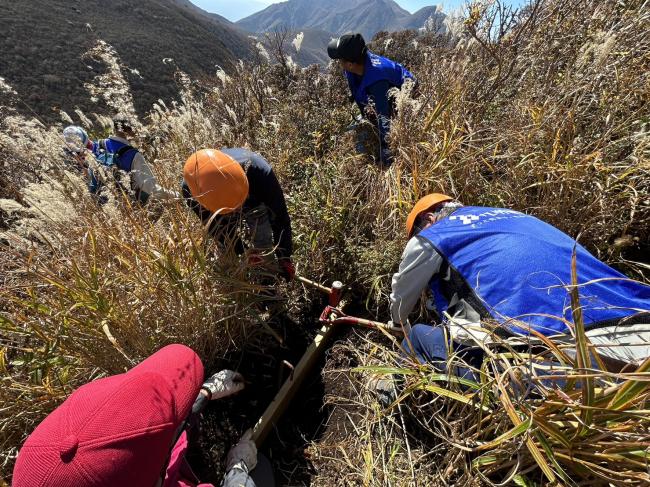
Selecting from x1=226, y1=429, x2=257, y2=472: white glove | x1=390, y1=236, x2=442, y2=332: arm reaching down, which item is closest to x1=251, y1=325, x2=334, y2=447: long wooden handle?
x1=226, y1=429, x2=257, y2=472: white glove

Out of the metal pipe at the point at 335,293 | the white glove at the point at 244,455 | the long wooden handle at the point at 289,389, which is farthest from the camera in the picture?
the metal pipe at the point at 335,293

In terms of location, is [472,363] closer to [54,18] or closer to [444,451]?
[444,451]

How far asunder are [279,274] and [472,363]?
1.39 meters

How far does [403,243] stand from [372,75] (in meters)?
1.89

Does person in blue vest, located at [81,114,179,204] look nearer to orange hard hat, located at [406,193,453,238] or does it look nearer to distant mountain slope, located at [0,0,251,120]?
orange hard hat, located at [406,193,453,238]

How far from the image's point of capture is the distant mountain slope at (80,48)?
51.8 feet

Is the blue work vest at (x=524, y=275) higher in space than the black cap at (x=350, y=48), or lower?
lower

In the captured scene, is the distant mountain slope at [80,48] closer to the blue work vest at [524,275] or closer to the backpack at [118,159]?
the backpack at [118,159]

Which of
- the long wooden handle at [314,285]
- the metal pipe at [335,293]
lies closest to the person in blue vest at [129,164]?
the long wooden handle at [314,285]

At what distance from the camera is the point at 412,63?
18.1ft

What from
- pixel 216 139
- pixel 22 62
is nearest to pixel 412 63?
pixel 216 139

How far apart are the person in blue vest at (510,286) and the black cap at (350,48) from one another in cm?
205

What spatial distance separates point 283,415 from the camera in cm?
199

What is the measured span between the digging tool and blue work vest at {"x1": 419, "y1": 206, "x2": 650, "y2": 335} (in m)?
0.68
